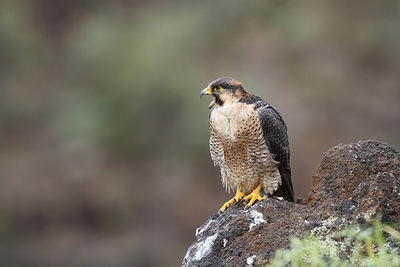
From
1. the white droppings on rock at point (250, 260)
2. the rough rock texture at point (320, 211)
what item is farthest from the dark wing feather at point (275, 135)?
the white droppings on rock at point (250, 260)

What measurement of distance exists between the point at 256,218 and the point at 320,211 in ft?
Answer: 1.35

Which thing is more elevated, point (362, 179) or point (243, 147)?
point (243, 147)

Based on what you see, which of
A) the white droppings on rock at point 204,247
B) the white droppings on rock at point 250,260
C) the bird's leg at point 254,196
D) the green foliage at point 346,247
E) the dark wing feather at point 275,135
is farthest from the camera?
the dark wing feather at point 275,135

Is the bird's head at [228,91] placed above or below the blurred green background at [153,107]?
below

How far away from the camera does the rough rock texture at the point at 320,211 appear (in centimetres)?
412

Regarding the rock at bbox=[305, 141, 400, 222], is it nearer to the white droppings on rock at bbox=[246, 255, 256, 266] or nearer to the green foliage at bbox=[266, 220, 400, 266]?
the green foliage at bbox=[266, 220, 400, 266]

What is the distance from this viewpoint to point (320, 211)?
4.30 metres

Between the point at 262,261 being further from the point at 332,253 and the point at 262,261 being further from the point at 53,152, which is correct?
the point at 53,152

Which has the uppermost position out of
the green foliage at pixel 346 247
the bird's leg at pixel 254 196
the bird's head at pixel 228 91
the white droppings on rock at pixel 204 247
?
the bird's head at pixel 228 91

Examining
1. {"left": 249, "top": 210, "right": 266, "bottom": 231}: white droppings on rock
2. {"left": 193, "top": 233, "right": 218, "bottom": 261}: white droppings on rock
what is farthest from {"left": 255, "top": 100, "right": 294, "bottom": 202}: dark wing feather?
{"left": 193, "top": 233, "right": 218, "bottom": 261}: white droppings on rock

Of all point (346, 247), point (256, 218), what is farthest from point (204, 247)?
point (346, 247)

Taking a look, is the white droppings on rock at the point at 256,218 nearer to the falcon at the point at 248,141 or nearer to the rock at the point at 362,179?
the rock at the point at 362,179

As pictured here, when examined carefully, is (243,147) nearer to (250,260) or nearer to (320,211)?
(320,211)

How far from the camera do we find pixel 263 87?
16469mm
